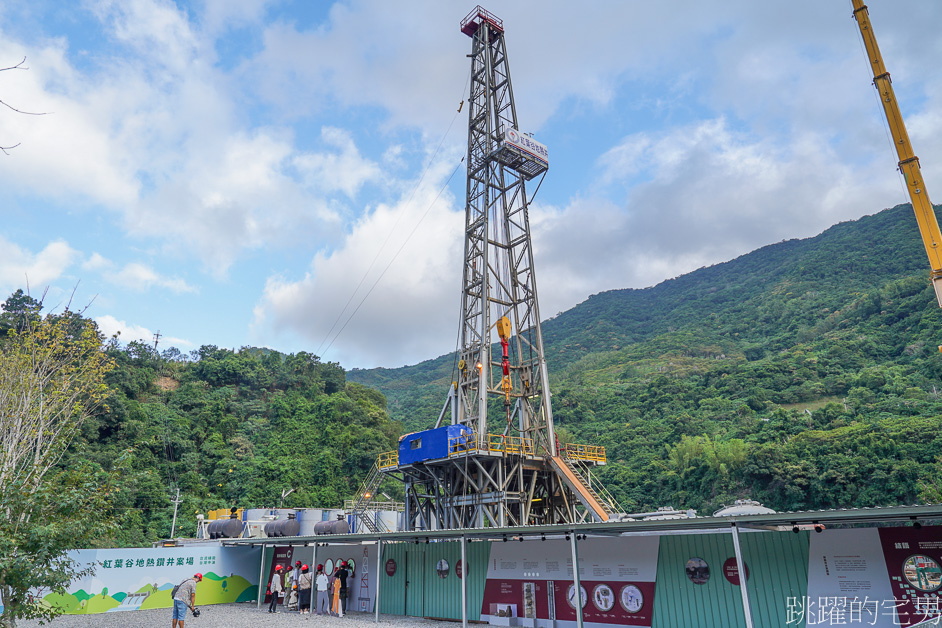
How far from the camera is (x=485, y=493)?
87.8ft

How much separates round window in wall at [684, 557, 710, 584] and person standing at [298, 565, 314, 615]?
14037mm

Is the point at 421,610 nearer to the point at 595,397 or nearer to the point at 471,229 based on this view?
the point at 471,229

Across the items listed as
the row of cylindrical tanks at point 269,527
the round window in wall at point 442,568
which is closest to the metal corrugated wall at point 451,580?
the round window in wall at point 442,568

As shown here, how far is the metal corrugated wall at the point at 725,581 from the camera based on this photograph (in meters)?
12.0

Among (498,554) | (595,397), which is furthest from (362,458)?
(498,554)

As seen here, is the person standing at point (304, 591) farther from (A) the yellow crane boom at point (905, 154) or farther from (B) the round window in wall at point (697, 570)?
(A) the yellow crane boom at point (905, 154)

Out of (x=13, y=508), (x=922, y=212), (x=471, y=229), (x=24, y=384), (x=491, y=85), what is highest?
(x=491, y=85)

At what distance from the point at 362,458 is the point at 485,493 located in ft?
136

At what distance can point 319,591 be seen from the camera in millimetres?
21297

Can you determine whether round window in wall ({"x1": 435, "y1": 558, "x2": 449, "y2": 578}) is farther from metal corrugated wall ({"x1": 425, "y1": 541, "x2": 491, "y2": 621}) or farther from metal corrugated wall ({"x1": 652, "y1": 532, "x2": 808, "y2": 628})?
metal corrugated wall ({"x1": 652, "y1": 532, "x2": 808, "y2": 628})

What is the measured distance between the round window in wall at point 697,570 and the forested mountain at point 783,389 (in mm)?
37973

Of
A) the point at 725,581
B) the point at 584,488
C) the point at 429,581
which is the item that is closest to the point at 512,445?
the point at 584,488

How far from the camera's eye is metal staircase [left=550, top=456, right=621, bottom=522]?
23.9m

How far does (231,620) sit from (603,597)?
12389mm
